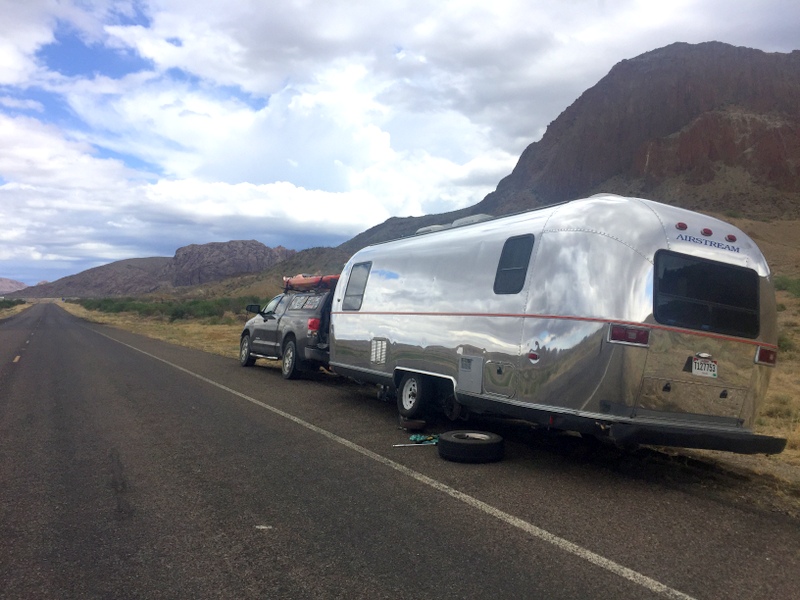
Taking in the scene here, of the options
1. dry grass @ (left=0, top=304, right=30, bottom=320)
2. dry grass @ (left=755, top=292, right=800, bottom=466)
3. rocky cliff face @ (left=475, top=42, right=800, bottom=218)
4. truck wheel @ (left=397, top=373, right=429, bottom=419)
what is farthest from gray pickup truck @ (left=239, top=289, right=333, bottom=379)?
dry grass @ (left=0, top=304, right=30, bottom=320)

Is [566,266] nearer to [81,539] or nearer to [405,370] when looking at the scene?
[405,370]

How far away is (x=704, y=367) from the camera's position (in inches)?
247

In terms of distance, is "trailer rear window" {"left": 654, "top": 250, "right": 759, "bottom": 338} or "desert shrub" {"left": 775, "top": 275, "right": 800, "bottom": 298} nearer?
"trailer rear window" {"left": 654, "top": 250, "right": 759, "bottom": 338}

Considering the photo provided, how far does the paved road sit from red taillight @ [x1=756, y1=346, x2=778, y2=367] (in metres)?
1.24

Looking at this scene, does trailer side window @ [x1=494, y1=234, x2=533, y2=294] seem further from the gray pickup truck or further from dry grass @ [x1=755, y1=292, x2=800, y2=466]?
the gray pickup truck

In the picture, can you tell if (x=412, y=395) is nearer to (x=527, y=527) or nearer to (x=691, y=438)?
(x=691, y=438)

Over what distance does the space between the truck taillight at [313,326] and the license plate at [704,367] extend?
8539mm

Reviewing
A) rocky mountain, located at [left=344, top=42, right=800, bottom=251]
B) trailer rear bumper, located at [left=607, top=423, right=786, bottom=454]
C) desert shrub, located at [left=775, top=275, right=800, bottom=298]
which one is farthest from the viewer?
rocky mountain, located at [left=344, top=42, right=800, bottom=251]

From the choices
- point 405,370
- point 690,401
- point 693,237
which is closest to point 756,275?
point 693,237

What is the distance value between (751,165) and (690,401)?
6799 centimetres

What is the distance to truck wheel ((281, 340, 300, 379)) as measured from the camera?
14078 millimetres

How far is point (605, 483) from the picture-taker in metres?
6.38

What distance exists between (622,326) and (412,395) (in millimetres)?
3581

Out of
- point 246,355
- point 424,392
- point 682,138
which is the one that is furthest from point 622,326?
point 682,138
